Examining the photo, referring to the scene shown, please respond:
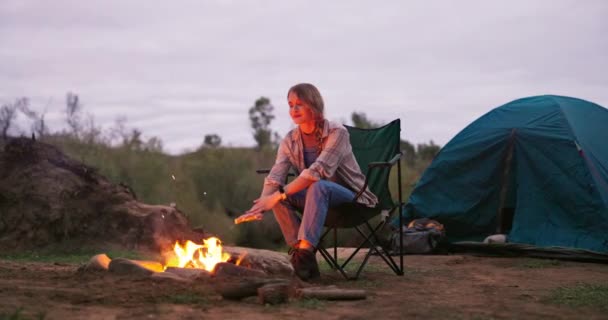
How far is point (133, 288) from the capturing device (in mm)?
3260

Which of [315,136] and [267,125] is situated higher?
[267,125]

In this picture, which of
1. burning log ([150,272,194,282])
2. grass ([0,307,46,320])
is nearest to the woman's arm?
burning log ([150,272,194,282])

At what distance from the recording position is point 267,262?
381cm

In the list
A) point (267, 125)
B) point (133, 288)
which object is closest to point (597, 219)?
point (133, 288)

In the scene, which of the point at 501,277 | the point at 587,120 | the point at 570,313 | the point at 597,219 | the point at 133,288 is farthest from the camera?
the point at 587,120

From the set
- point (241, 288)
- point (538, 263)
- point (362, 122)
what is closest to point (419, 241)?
point (538, 263)

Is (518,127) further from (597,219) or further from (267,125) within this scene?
(267,125)

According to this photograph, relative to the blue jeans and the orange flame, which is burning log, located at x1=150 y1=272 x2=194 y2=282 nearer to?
the orange flame

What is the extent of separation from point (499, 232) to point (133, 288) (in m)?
4.22

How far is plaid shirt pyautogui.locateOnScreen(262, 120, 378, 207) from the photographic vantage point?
4.00 meters

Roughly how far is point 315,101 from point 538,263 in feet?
8.07

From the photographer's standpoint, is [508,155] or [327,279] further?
[508,155]

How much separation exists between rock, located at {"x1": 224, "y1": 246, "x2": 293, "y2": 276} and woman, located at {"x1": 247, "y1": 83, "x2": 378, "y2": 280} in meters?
0.05

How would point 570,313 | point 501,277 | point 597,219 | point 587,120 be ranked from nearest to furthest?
point 570,313 → point 501,277 → point 597,219 → point 587,120
